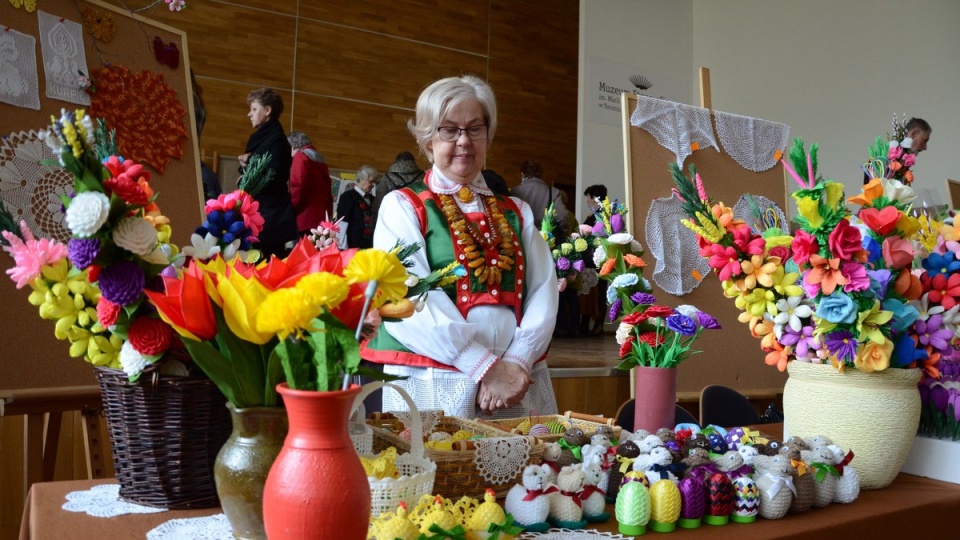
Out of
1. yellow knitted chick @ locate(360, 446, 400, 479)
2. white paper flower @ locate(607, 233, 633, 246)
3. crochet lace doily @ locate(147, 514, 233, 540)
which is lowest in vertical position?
crochet lace doily @ locate(147, 514, 233, 540)

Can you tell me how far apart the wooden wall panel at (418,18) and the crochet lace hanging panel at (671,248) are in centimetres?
555

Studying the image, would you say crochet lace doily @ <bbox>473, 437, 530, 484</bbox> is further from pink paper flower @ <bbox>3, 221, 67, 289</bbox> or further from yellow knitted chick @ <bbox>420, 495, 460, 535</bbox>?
pink paper flower @ <bbox>3, 221, 67, 289</bbox>

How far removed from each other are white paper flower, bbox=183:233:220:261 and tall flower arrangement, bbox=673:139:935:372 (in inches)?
28.1

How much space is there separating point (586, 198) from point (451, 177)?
4.50 m

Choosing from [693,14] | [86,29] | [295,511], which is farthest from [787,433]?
[693,14]

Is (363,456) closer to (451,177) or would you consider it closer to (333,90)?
(451,177)

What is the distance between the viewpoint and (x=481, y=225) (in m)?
1.97

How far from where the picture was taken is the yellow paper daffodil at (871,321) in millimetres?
1370

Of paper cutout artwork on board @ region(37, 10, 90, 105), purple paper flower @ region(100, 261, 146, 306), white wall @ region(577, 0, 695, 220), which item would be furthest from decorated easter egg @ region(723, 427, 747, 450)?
white wall @ region(577, 0, 695, 220)

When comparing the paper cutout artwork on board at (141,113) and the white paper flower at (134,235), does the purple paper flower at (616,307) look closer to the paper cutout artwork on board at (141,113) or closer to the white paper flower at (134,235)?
the white paper flower at (134,235)

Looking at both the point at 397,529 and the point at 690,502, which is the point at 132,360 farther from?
the point at 690,502

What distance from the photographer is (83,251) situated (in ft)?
3.05

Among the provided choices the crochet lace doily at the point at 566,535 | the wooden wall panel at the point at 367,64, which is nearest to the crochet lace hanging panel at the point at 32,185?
the crochet lace doily at the point at 566,535

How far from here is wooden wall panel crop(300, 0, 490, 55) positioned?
26.3 feet
